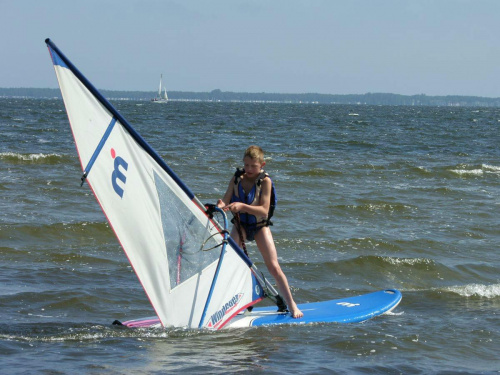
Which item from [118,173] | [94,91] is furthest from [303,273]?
[94,91]

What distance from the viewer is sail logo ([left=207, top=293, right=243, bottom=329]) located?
5.95 metres

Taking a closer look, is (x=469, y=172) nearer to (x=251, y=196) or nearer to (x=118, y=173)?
(x=251, y=196)

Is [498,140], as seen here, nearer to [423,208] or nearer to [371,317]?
[423,208]

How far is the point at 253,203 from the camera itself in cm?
611

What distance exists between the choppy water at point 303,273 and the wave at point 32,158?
0.18 feet

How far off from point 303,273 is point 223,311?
3603mm

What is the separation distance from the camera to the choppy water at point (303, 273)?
18.7 ft

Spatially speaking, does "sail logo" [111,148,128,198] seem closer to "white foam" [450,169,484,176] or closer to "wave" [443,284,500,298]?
"wave" [443,284,500,298]

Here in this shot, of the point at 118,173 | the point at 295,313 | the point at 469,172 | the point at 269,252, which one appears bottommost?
the point at 469,172

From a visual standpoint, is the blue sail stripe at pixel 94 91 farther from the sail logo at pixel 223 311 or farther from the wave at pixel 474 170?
the wave at pixel 474 170

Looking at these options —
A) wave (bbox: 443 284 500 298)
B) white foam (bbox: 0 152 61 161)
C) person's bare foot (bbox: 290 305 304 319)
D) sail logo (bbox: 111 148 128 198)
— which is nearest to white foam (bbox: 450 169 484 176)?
white foam (bbox: 0 152 61 161)

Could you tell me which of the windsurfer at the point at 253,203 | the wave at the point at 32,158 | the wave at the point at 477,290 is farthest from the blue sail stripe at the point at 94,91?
the wave at the point at 32,158

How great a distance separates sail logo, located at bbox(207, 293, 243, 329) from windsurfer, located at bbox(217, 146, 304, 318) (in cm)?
44

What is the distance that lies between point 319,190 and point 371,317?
9896 mm
